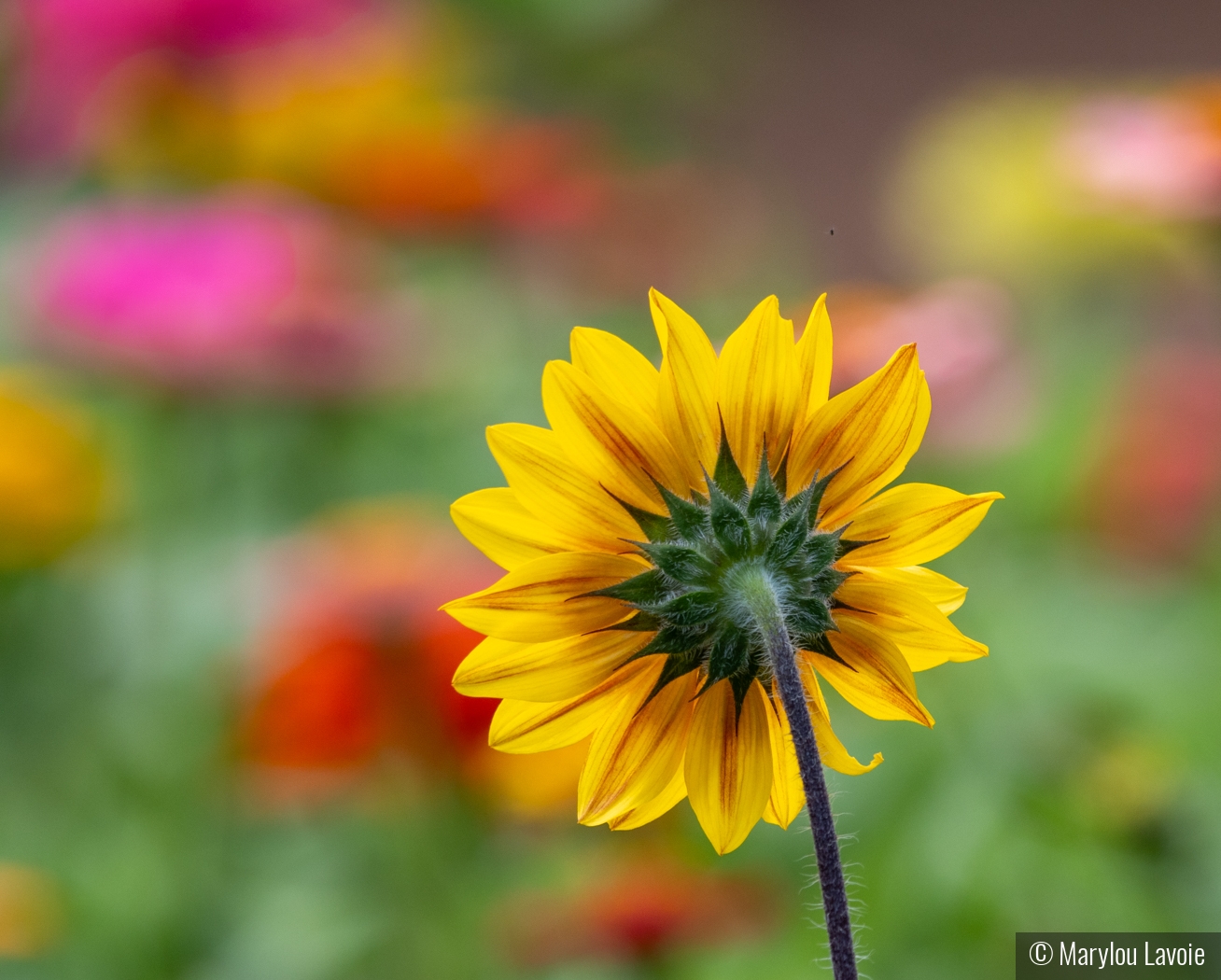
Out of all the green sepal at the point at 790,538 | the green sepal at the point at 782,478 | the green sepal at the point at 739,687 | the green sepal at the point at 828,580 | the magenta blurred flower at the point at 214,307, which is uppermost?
the magenta blurred flower at the point at 214,307

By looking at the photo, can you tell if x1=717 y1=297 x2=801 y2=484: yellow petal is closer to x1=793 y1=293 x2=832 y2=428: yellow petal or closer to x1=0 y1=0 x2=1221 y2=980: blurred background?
x1=793 y1=293 x2=832 y2=428: yellow petal

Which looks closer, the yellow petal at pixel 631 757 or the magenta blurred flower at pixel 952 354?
the yellow petal at pixel 631 757

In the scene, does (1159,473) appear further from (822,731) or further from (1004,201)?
(822,731)

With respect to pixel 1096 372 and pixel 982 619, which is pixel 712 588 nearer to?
pixel 982 619

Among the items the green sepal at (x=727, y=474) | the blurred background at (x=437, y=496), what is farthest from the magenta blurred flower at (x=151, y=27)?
the green sepal at (x=727, y=474)

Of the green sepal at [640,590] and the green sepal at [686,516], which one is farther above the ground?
the green sepal at [686,516]

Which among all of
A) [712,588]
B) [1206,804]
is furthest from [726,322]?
[712,588]

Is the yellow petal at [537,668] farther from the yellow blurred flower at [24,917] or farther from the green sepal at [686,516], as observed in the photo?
the yellow blurred flower at [24,917]

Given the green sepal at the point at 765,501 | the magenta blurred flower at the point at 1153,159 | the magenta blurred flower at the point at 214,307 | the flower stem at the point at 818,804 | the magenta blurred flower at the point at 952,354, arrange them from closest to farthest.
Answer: the flower stem at the point at 818,804 < the green sepal at the point at 765,501 < the magenta blurred flower at the point at 952,354 < the magenta blurred flower at the point at 1153,159 < the magenta blurred flower at the point at 214,307
